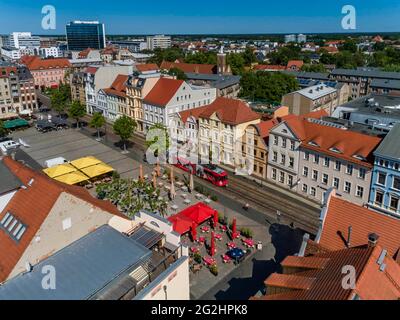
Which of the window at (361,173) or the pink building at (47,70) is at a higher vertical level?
the pink building at (47,70)

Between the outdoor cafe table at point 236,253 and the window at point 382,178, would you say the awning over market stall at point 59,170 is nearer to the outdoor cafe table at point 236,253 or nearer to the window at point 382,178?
the outdoor cafe table at point 236,253

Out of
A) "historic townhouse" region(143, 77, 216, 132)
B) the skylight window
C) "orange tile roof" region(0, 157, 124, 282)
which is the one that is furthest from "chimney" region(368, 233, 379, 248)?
"historic townhouse" region(143, 77, 216, 132)

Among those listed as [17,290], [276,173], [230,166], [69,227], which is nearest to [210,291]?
[69,227]

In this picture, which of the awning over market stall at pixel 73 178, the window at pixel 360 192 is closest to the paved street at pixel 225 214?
the awning over market stall at pixel 73 178

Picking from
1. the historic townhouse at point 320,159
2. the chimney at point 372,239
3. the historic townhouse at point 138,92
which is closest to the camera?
the chimney at point 372,239

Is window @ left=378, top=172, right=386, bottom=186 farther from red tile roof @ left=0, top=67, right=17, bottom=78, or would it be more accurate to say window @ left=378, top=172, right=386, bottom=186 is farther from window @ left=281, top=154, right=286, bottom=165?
red tile roof @ left=0, top=67, right=17, bottom=78

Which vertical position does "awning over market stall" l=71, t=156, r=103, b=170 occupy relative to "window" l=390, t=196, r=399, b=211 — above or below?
above

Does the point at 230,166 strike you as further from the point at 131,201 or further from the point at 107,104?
the point at 107,104
